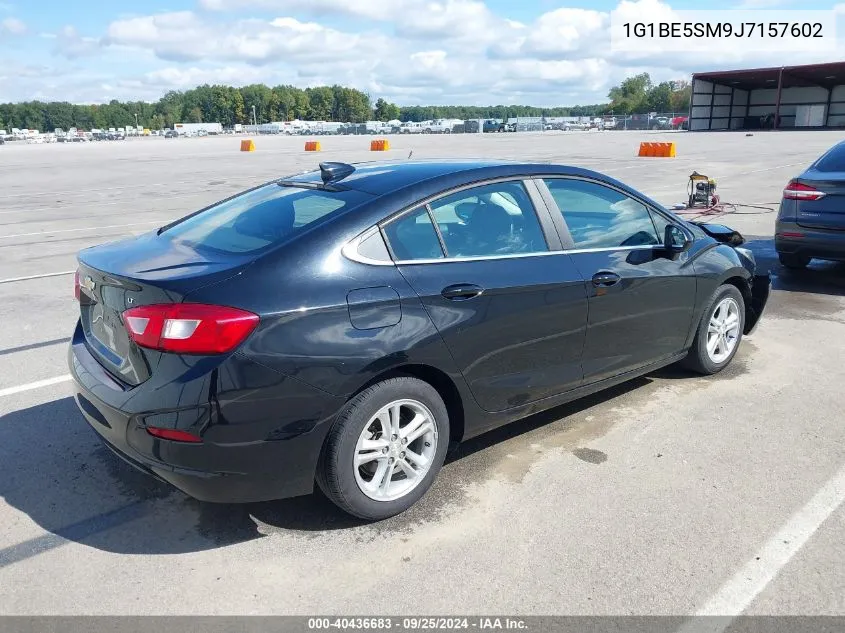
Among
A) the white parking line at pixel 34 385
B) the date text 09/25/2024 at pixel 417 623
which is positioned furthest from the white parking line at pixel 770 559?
the white parking line at pixel 34 385

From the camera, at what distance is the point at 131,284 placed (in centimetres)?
308

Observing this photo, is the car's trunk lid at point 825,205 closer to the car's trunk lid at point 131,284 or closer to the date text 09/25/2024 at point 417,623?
the date text 09/25/2024 at point 417,623

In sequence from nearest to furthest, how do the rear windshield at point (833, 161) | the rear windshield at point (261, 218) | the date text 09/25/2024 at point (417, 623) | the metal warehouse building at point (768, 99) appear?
1. the date text 09/25/2024 at point (417, 623)
2. the rear windshield at point (261, 218)
3. the rear windshield at point (833, 161)
4. the metal warehouse building at point (768, 99)

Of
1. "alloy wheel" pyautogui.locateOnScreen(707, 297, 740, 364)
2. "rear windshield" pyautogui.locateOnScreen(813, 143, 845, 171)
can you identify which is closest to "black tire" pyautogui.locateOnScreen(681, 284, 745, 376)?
"alloy wheel" pyautogui.locateOnScreen(707, 297, 740, 364)

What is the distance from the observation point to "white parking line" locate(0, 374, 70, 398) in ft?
16.2

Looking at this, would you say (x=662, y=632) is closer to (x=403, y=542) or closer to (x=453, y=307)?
(x=403, y=542)

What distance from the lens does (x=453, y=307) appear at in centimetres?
340

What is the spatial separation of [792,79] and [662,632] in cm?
7271

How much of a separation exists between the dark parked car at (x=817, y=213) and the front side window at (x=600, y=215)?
3845 mm

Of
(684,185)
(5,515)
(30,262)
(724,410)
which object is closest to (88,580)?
(5,515)

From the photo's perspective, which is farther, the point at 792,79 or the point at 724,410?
the point at 792,79

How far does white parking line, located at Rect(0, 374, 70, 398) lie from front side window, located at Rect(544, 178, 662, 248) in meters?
3.68

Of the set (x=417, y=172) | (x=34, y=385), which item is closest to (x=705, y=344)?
(x=417, y=172)

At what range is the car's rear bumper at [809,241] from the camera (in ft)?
24.0
